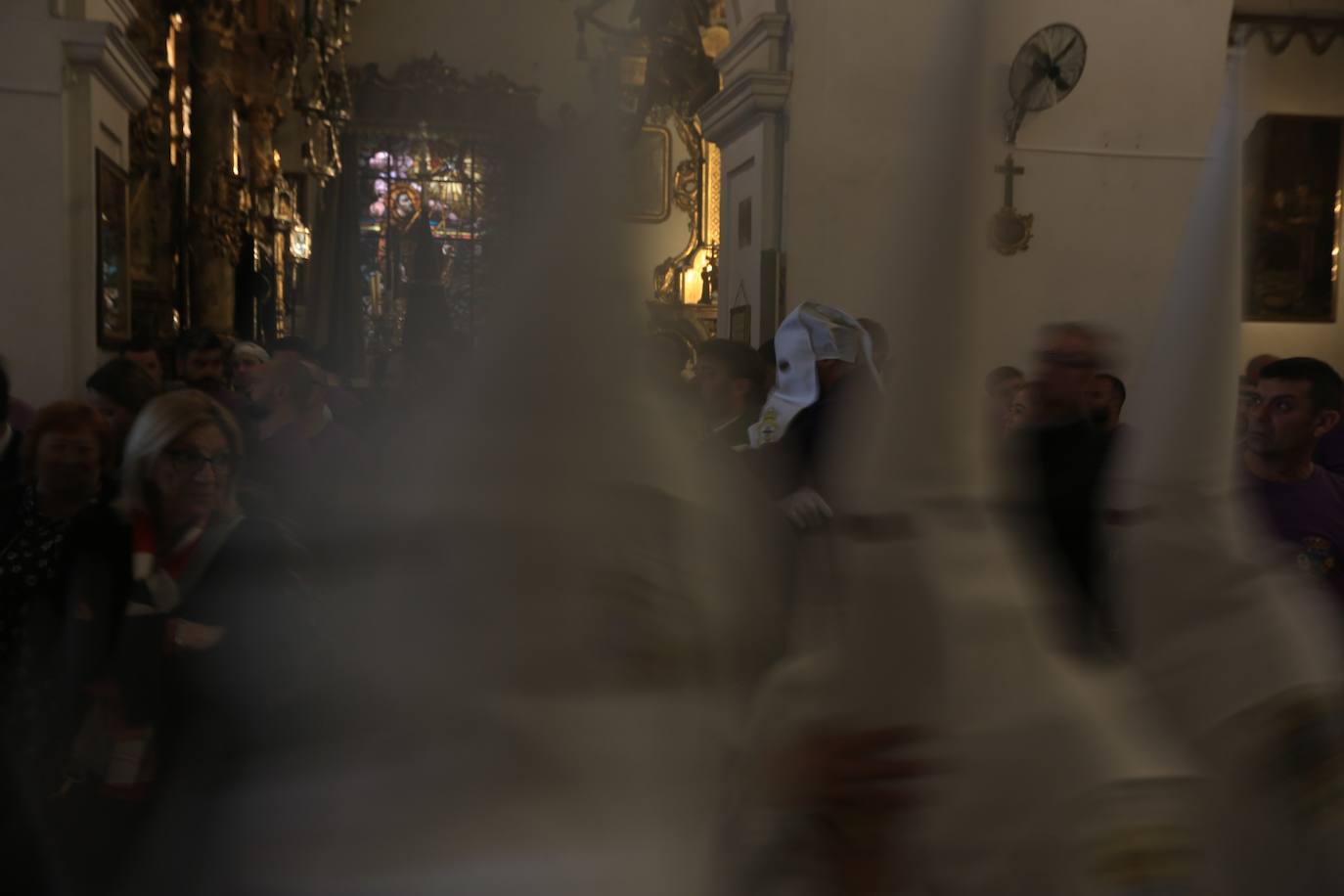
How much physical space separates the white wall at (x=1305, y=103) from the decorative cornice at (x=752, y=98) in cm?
667

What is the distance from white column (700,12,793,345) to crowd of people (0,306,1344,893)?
4.28 m

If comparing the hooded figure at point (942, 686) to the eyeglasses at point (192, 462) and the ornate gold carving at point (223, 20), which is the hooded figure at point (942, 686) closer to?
the eyeglasses at point (192, 462)

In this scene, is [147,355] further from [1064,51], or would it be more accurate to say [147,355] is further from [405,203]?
[405,203]

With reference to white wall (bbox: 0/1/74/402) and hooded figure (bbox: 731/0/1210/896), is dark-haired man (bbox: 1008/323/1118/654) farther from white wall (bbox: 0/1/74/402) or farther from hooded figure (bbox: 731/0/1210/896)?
white wall (bbox: 0/1/74/402)

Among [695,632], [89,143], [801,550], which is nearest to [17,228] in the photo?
[89,143]

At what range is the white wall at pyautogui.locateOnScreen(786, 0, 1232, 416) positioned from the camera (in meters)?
7.76

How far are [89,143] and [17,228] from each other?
0.50 meters

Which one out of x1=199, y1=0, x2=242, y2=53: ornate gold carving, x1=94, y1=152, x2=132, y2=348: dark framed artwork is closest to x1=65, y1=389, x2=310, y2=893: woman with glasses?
x1=94, y1=152, x2=132, y2=348: dark framed artwork

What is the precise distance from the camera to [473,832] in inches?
35.9

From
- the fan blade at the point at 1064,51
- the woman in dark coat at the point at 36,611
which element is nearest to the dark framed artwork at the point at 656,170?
the fan blade at the point at 1064,51

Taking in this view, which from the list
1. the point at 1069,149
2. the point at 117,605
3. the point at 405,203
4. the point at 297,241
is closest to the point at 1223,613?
the point at 117,605

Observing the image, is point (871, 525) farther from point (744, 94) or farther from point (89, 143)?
point (744, 94)

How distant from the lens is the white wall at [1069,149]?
25.5ft

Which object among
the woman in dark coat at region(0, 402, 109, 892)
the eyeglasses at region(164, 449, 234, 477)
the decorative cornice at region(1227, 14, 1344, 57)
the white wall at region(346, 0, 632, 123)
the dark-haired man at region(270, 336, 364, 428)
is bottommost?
the woman in dark coat at region(0, 402, 109, 892)
